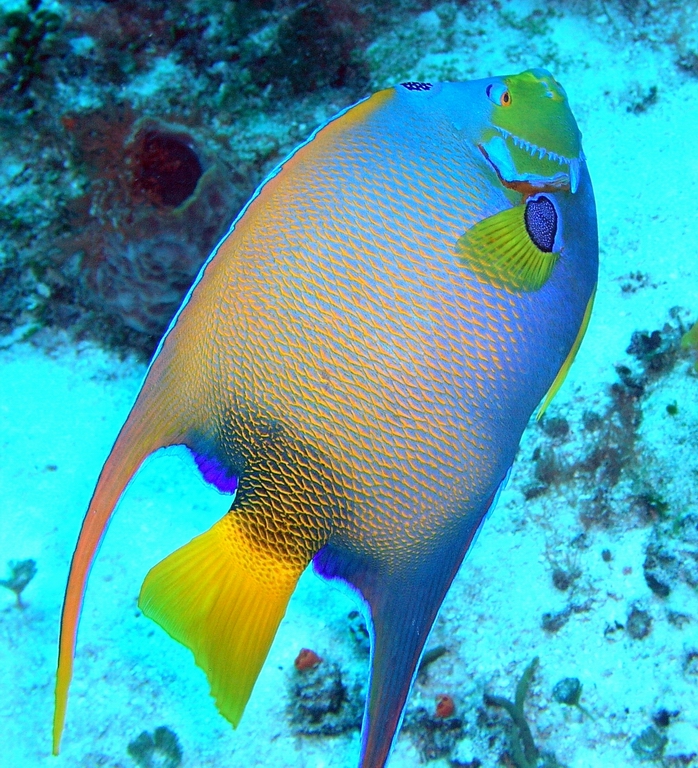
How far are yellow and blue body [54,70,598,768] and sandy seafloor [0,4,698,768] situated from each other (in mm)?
499

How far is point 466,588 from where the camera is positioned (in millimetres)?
2297

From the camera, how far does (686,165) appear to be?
2836 mm

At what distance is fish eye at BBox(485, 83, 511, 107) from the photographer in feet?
4.74

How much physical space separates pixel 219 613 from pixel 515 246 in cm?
101

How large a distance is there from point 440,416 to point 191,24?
8.42ft

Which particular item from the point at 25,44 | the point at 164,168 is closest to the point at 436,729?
the point at 164,168

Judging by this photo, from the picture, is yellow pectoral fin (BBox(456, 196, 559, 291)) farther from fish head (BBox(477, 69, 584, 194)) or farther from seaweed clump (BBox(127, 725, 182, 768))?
seaweed clump (BBox(127, 725, 182, 768))

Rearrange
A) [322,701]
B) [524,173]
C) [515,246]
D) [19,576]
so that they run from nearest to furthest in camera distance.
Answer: [515,246] → [524,173] → [322,701] → [19,576]

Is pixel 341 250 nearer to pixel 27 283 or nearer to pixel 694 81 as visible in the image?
pixel 27 283

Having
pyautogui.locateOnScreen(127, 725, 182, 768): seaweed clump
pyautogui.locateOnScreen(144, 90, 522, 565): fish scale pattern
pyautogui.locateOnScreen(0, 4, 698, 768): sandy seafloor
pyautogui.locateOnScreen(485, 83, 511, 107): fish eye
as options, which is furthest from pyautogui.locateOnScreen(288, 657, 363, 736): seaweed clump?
pyautogui.locateOnScreen(485, 83, 511, 107): fish eye

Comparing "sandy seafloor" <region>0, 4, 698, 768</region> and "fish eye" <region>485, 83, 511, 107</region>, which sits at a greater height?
"fish eye" <region>485, 83, 511, 107</region>

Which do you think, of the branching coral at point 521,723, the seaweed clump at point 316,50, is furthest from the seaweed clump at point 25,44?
the branching coral at point 521,723

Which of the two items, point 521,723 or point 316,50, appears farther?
point 316,50

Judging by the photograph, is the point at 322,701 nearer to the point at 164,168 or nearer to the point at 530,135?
the point at 530,135
